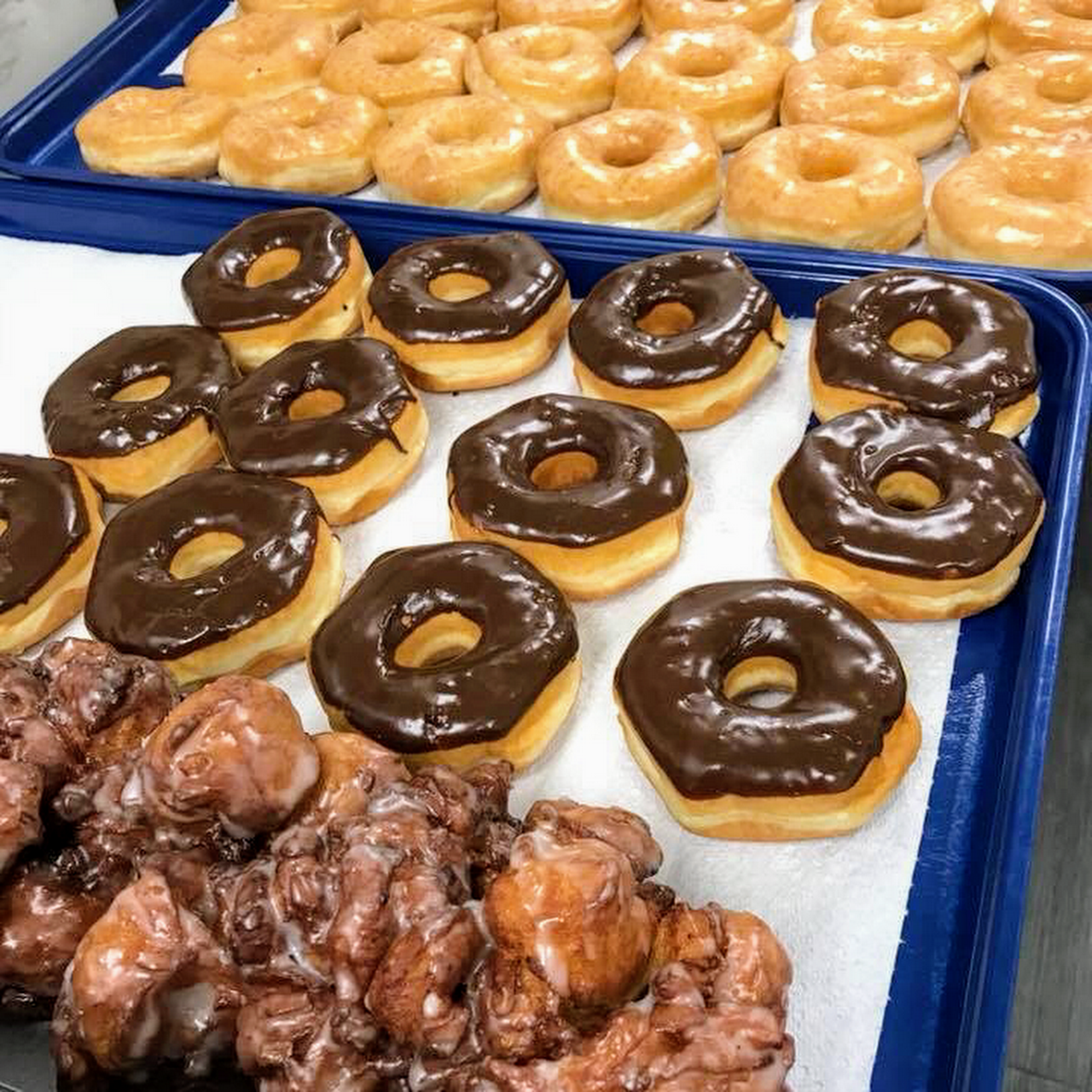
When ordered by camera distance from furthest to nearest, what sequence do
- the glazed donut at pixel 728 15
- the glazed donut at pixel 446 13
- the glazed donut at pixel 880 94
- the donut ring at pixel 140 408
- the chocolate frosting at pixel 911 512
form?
the glazed donut at pixel 446 13, the glazed donut at pixel 728 15, the glazed donut at pixel 880 94, the donut ring at pixel 140 408, the chocolate frosting at pixel 911 512

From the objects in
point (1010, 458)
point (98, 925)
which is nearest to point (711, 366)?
point (1010, 458)

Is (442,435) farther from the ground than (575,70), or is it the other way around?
(575,70)

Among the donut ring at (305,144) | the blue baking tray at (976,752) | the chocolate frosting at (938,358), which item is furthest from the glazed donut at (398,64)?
the chocolate frosting at (938,358)

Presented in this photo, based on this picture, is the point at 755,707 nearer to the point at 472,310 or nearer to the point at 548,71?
the point at 472,310

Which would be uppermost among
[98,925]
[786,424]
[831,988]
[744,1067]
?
[98,925]

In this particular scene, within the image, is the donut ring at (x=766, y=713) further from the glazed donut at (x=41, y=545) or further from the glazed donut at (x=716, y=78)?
the glazed donut at (x=716, y=78)

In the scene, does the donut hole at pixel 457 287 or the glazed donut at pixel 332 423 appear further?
the donut hole at pixel 457 287

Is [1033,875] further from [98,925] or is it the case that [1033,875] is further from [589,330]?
[98,925]

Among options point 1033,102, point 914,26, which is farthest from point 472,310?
point 914,26
